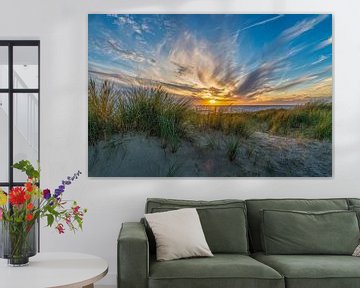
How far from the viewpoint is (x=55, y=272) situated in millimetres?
3201

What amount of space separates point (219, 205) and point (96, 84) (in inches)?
55.4

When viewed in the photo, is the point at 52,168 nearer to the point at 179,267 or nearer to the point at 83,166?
the point at 83,166

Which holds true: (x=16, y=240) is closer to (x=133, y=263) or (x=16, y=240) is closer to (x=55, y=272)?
(x=55, y=272)

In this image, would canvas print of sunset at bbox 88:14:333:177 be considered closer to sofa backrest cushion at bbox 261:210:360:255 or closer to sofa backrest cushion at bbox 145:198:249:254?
sofa backrest cushion at bbox 145:198:249:254

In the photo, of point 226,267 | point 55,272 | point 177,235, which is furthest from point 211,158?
point 55,272

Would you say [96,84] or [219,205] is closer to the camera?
[219,205]

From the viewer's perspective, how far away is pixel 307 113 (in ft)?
15.4

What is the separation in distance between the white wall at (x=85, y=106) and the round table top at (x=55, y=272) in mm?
963

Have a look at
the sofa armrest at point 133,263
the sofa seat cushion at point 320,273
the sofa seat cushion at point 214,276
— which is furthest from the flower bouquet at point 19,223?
the sofa seat cushion at point 320,273

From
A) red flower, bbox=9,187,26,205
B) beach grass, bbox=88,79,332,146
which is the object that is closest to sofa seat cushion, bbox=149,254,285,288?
red flower, bbox=9,187,26,205

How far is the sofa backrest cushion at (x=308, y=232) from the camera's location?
13.5 feet

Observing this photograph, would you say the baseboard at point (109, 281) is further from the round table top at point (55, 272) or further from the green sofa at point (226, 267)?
the round table top at point (55, 272)

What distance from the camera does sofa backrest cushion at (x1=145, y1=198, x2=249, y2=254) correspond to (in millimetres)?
4141

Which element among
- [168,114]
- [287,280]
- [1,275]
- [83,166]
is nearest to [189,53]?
[168,114]
